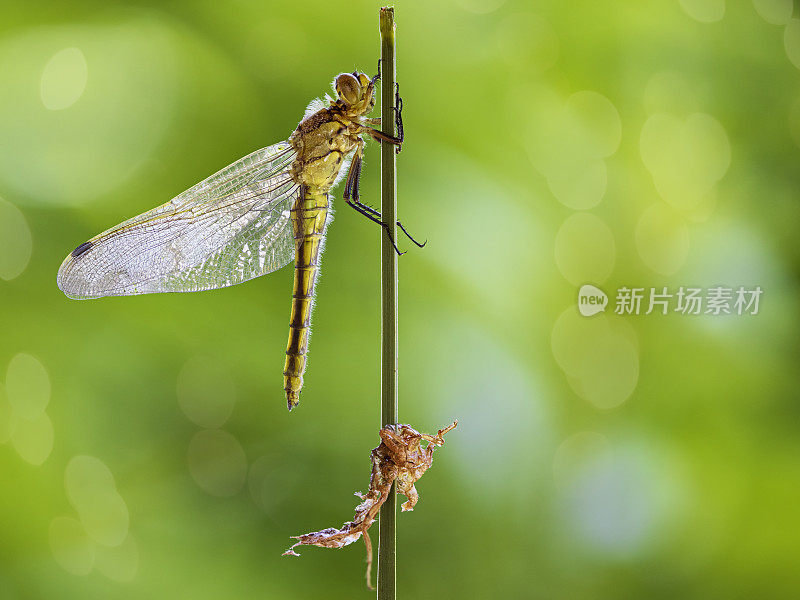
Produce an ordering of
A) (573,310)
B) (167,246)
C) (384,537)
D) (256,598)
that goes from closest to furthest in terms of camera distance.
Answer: (384,537) < (167,246) < (256,598) < (573,310)

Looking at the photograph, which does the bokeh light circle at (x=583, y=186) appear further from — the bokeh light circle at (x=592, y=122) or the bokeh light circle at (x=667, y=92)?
the bokeh light circle at (x=667, y=92)

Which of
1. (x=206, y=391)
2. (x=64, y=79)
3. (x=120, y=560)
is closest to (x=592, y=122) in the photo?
(x=206, y=391)

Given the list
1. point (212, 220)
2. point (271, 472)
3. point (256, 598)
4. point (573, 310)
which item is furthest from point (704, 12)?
point (256, 598)

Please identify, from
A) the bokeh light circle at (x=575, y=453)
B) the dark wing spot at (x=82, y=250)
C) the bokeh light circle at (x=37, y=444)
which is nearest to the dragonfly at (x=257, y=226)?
the dark wing spot at (x=82, y=250)

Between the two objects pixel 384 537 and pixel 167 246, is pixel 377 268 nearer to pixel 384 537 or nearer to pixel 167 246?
pixel 167 246

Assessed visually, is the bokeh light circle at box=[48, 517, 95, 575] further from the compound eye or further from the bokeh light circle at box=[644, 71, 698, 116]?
the bokeh light circle at box=[644, 71, 698, 116]

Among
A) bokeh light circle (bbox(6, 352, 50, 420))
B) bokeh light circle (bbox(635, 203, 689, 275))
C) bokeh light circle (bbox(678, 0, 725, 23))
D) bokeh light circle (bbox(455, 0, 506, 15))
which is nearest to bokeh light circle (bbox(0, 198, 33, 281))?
bokeh light circle (bbox(6, 352, 50, 420))
